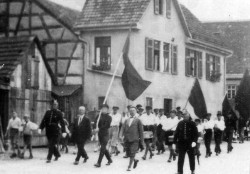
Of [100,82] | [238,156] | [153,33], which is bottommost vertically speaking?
[238,156]

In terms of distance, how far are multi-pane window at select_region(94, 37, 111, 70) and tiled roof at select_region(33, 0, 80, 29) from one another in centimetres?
172

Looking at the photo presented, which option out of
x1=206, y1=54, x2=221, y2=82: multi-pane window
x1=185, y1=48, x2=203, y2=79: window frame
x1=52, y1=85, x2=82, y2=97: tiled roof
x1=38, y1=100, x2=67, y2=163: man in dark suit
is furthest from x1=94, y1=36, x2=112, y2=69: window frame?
x1=38, y1=100, x2=67, y2=163: man in dark suit

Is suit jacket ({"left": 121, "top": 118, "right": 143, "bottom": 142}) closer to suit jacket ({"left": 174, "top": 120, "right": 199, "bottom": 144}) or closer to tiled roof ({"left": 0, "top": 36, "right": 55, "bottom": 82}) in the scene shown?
suit jacket ({"left": 174, "top": 120, "right": 199, "bottom": 144})

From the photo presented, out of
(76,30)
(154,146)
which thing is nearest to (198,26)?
(76,30)

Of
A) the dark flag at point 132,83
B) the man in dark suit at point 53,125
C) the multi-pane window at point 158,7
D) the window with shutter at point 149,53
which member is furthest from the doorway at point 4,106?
the multi-pane window at point 158,7

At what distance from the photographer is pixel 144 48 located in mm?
32750

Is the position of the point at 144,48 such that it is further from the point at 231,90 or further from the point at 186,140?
the point at 231,90

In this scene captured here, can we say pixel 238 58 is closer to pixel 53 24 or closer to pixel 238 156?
pixel 53 24

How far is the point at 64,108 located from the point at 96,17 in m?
5.14

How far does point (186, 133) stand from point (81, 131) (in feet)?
12.2

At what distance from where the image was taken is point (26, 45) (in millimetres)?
25875

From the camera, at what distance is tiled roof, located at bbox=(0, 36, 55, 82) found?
81.6 ft

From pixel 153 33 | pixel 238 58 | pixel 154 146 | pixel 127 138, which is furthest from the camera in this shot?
pixel 238 58

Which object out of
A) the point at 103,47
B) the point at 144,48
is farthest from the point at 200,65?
the point at 103,47
